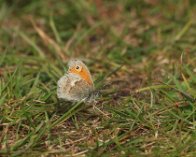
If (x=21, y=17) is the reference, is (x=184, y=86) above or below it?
below

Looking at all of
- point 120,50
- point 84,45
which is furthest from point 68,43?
point 120,50

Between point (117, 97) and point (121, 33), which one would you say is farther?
point (121, 33)

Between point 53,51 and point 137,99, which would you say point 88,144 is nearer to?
point 137,99

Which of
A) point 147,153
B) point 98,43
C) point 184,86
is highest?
point 98,43

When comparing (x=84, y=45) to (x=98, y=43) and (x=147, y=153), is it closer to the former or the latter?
(x=98, y=43)

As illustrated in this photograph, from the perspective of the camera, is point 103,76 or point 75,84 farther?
point 103,76

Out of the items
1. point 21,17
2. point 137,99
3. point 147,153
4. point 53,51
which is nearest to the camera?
point 147,153

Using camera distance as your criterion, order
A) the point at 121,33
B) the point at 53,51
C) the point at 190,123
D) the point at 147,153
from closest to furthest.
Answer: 1. the point at 147,153
2. the point at 190,123
3. the point at 53,51
4. the point at 121,33

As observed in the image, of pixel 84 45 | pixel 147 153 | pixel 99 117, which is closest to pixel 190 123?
pixel 147 153
